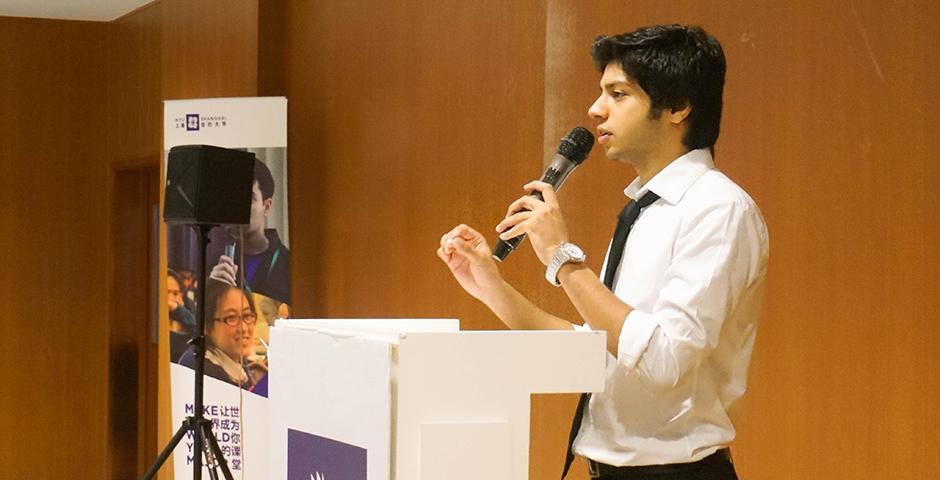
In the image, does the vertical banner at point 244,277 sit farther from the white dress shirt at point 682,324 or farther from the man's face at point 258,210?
the white dress shirt at point 682,324

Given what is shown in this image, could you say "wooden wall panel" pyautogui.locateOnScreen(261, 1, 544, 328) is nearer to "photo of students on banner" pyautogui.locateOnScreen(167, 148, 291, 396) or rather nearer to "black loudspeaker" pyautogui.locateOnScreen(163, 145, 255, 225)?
"photo of students on banner" pyautogui.locateOnScreen(167, 148, 291, 396)

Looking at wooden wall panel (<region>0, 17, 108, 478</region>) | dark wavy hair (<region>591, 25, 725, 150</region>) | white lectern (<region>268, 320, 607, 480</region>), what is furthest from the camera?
wooden wall panel (<region>0, 17, 108, 478</region>)

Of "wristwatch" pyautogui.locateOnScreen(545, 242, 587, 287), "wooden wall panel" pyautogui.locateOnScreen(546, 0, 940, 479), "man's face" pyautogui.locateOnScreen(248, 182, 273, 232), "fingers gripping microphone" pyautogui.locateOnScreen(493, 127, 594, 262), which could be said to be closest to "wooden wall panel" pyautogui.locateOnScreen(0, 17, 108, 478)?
"man's face" pyautogui.locateOnScreen(248, 182, 273, 232)

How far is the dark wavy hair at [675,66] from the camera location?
75.1 inches

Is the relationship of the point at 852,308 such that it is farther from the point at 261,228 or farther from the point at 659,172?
the point at 261,228

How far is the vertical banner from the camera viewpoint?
569 cm

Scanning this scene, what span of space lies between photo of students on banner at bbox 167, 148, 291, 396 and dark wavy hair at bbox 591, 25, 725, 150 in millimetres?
3999

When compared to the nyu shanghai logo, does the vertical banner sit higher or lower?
lower

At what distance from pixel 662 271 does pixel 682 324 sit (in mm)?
139

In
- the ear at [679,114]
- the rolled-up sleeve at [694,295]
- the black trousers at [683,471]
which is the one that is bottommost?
the black trousers at [683,471]

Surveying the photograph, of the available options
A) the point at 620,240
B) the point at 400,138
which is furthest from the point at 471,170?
the point at 620,240

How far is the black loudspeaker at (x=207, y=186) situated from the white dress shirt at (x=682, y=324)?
2921mm

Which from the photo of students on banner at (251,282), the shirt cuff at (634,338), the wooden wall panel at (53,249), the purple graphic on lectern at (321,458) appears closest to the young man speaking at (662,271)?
the shirt cuff at (634,338)

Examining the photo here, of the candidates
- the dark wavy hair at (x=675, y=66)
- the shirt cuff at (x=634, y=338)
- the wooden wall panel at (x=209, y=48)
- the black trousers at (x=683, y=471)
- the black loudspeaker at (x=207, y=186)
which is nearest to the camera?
the shirt cuff at (x=634, y=338)
